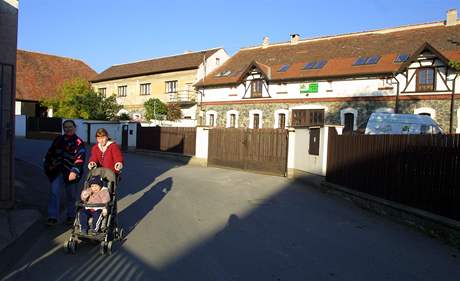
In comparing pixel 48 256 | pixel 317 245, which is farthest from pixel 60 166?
pixel 317 245

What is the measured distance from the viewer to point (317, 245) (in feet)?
23.9

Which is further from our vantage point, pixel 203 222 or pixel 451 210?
pixel 203 222

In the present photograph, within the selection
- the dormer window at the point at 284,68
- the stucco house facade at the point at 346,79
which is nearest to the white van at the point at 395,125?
the stucco house facade at the point at 346,79

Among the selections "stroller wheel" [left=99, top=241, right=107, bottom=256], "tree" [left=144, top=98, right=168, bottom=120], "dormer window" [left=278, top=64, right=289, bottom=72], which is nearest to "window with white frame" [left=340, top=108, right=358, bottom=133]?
"dormer window" [left=278, top=64, right=289, bottom=72]

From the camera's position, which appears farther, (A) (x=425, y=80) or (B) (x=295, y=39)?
(B) (x=295, y=39)

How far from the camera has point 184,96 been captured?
44.2 m

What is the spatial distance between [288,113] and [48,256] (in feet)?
96.4

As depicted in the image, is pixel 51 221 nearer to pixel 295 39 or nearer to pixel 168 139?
pixel 168 139

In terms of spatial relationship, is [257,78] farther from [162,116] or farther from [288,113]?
[162,116]

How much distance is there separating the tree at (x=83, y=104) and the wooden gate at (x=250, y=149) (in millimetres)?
25229

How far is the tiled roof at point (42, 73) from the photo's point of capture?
5247 centimetres

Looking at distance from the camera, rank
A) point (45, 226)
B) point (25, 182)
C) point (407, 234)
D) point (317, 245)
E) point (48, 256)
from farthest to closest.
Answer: point (25, 182), point (407, 234), point (45, 226), point (317, 245), point (48, 256)

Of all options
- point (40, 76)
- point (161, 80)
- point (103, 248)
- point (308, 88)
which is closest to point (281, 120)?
point (308, 88)

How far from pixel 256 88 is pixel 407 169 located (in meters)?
27.6
